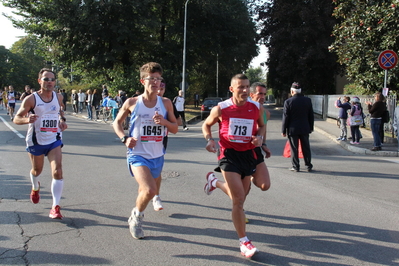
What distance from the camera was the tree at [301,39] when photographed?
1294 inches

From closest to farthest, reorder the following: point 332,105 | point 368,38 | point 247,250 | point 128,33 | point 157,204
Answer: point 247,250 → point 157,204 → point 368,38 → point 332,105 → point 128,33

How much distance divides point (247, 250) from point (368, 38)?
15711 mm

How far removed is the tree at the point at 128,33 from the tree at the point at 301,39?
3516mm

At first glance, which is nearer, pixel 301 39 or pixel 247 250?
pixel 247 250

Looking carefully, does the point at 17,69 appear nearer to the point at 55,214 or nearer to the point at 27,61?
the point at 27,61

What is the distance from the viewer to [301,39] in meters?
34.7

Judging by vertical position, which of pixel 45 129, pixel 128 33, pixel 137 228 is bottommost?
pixel 137 228

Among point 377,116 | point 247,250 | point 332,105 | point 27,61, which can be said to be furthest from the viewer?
point 27,61

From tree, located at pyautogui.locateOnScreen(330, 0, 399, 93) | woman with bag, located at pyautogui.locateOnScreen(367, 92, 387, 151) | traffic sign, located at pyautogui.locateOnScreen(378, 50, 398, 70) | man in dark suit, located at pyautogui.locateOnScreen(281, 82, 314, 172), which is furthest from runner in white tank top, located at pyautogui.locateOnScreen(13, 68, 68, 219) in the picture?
tree, located at pyautogui.locateOnScreen(330, 0, 399, 93)

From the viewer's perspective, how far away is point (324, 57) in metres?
33.0

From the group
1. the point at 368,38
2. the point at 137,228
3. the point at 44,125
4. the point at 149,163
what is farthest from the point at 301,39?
the point at 137,228

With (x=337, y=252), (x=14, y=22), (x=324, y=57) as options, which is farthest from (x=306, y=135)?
(x=14, y=22)

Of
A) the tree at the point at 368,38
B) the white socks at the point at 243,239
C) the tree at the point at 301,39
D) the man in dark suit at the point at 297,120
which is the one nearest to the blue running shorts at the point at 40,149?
the white socks at the point at 243,239

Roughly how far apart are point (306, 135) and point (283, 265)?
5.31 meters
